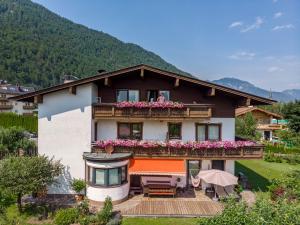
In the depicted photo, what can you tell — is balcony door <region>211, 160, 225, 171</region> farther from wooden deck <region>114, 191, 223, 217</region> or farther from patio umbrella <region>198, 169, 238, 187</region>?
wooden deck <region>114, 191, 223, 217</region>

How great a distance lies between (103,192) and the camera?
19953 millimetres

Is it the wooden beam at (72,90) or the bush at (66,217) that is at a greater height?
the wooden beam at (72,90)

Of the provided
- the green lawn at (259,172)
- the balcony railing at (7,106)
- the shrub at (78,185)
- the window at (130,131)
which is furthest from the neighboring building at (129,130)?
the balcony railing at (7,106)

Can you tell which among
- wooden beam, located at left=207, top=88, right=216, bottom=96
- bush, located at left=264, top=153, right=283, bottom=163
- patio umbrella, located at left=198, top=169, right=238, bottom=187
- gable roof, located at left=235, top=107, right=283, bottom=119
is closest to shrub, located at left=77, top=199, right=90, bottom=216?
patio umbrella, located at left=198, top=169, right=238, bottom=187

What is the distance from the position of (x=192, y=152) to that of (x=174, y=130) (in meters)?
2.76

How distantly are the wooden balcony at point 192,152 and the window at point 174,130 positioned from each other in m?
2.01

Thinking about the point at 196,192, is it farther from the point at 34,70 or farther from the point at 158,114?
the point at 34,70

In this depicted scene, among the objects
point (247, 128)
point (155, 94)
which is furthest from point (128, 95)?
point (247, 128)

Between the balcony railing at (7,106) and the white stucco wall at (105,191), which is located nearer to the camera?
the white stucco wall at (105,191)

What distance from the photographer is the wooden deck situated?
17.9 meters

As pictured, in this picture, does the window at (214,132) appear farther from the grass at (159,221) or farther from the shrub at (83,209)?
the shrub at (83,209)

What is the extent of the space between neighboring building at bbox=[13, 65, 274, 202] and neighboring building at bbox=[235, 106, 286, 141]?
3634 cm

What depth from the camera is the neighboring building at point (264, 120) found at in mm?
58031

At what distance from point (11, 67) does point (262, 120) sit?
125858 mm
